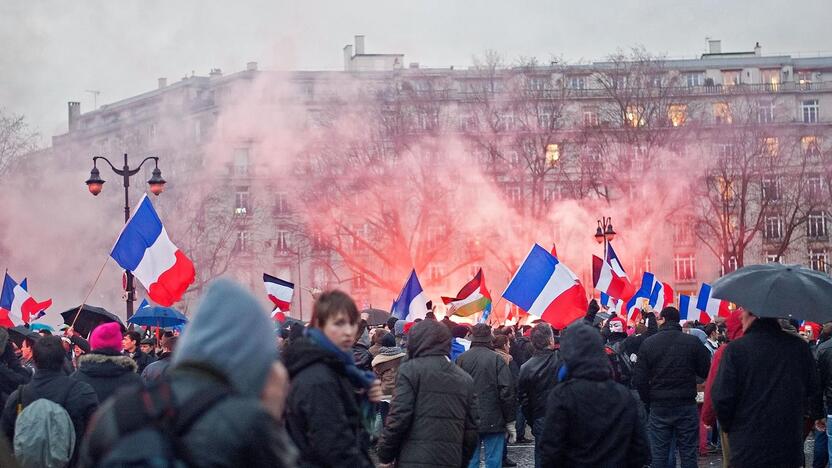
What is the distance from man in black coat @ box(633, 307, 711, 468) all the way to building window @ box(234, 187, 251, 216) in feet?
163

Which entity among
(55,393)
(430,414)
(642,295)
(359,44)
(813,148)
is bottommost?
(642,295)

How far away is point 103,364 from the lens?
7.52 m

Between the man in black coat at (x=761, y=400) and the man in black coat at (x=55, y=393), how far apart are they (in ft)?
12.0

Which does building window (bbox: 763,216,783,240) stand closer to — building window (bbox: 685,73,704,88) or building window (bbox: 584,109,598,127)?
building window (bbox: 584,109,598,127)

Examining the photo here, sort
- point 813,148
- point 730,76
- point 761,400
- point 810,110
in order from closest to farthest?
point 761,400
point 813,148
point 810,110
point 730,76

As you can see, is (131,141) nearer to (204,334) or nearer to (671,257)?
(671,257)

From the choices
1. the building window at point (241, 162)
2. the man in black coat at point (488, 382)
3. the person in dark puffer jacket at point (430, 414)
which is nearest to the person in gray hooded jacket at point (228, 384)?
the person in dark puffer jacket at point (430, 414)

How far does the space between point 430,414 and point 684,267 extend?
2225 inches

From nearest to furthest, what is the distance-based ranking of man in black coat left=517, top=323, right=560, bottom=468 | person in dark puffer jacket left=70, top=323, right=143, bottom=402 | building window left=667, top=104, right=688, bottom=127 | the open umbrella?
person in dark puffer jacket left=70, top=323, right=143, bottom=402, man in black coat left=517, top=323, right=560, bottom=468, the open umbrella, building window left=667, top=104, right=688, bottom=127

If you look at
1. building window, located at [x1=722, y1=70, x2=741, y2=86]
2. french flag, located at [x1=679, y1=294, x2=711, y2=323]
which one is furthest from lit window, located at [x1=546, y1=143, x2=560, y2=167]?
french flag, located at [x1=679, y1=294, x2=711, y2=323]

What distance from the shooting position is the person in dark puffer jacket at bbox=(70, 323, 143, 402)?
7449 mm

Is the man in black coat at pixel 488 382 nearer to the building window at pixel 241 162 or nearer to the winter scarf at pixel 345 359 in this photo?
the winter scarf at pixel 345 359

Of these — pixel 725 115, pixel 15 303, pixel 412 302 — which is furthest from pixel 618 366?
pixel 725 115

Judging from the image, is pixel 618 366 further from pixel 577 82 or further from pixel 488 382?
pixel 577 82
